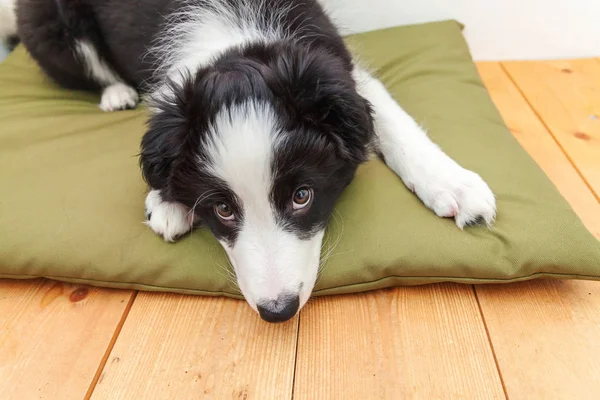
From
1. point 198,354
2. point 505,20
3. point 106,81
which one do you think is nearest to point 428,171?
point 198,354

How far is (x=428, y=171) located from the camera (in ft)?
6.29

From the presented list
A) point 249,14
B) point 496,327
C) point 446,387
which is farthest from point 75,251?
point 496,327

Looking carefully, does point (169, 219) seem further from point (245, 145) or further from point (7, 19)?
point (7, 19)

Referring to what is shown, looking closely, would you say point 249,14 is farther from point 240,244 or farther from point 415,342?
point 415,342

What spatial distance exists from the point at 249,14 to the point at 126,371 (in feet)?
4.76

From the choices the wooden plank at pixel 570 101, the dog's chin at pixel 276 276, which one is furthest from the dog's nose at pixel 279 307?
the wooden plank at pixel 570 101

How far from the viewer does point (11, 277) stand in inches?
76.9

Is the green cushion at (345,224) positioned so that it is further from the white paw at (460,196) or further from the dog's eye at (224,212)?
the dog's eye at (224,212)

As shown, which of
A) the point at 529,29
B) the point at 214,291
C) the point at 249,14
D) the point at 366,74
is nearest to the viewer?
the point at 214,291

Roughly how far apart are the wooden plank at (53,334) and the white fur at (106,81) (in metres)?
1.30

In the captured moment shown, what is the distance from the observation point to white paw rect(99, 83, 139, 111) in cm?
293

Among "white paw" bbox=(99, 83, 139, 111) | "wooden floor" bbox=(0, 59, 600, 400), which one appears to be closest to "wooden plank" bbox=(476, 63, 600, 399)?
"wooden floor" bbox=(0, 59, 600, 400)

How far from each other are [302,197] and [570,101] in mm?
2012

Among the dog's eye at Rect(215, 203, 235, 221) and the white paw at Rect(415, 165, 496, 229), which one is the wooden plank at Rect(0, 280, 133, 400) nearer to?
the dog's eye at Rect(215, 203, 235, 221)
